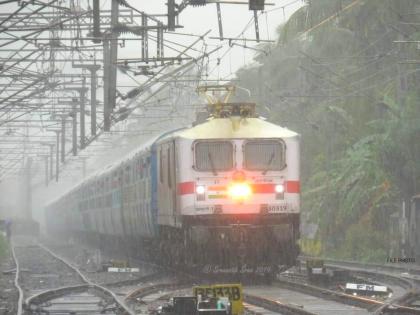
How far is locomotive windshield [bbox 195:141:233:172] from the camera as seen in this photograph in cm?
1817

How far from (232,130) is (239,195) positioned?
1.32 metres

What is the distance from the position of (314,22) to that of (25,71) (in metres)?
16.8

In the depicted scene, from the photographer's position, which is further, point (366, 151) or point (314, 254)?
point (314, 254)

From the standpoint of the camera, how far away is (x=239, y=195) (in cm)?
1797

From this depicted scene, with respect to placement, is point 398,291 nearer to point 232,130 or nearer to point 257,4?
point 232,130

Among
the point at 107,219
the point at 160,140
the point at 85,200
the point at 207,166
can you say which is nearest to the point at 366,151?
the point at 107,219

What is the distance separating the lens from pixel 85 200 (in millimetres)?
41844

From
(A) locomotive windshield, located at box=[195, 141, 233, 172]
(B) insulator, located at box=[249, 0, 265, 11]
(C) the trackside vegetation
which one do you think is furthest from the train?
(C) the trackside vegetation

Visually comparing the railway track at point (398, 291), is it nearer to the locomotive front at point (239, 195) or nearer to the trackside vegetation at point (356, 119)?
the locomotive front at point (239, 195)

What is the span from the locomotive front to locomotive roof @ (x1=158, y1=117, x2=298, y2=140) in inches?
0.7

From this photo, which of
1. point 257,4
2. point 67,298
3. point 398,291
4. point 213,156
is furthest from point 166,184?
point 257,4

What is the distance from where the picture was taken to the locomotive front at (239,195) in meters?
17.9

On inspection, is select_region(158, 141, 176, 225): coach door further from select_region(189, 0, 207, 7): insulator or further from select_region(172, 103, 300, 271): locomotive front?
select_region(189, 0, 207, 7): insulator

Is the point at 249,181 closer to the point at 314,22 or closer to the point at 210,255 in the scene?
the point at 210,255
